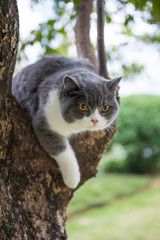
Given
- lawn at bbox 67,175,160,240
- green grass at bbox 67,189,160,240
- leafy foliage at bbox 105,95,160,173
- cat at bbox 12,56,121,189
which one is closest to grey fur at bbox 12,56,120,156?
cat at bbox 12,56,121,189

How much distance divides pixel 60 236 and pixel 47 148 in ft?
1.46

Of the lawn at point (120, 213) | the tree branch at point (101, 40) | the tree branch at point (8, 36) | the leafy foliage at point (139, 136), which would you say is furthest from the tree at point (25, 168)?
the leafy foliage at point (139, 136)

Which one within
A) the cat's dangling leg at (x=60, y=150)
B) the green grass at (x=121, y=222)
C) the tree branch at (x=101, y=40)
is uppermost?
the tree branch at (x=101, y=40)

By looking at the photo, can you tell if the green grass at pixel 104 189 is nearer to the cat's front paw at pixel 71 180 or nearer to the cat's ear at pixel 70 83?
the cat's front paw at pixel 71 180

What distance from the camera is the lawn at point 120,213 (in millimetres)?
3412

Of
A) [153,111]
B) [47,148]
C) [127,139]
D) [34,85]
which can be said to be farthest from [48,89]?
[153,111]

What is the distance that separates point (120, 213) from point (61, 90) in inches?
115

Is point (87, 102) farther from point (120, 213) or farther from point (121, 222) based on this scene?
point (120, 213)

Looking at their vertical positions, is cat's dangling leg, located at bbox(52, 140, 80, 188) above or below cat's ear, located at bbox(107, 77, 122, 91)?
below

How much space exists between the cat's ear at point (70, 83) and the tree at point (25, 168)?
264 mm

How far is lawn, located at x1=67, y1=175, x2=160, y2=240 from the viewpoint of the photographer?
3412mm

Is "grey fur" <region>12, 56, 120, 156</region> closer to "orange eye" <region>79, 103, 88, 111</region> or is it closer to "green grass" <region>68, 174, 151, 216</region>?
"orange eye" <region>79, 103, 88, 111</region>

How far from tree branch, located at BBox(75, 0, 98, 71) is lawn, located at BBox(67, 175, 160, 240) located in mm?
2049

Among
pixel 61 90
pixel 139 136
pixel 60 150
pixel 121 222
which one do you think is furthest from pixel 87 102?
Answer: pixel 139 136
